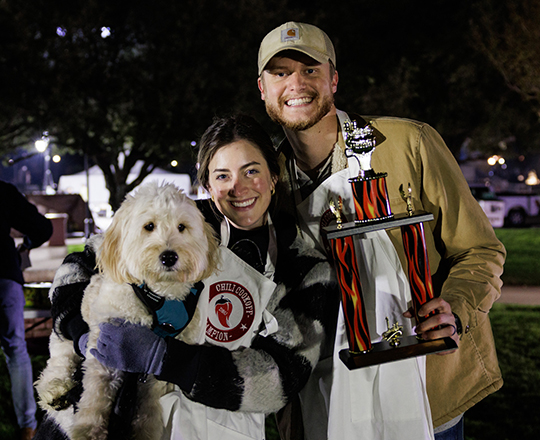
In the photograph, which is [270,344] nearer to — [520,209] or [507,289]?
[507,289]

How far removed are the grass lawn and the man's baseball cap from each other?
3791mm

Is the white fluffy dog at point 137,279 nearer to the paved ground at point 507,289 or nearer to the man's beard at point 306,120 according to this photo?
the man's beard at point 306,120

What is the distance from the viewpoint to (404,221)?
1953mm

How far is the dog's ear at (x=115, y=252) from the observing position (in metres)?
2.20

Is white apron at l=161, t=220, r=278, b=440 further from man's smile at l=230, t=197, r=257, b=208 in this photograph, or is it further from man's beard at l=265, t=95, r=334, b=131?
man's beard at l=265, t=95, r=334, b=131

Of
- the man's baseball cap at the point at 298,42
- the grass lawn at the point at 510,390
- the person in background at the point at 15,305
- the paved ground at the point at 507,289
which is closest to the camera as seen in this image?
the man's baseball cap at the point at 298,42

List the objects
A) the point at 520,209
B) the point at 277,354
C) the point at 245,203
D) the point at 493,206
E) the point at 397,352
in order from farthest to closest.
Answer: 1. the point at 520,209
2. the point at 493,206
3. the point at 245,203
4. the point at 277,354
5. the point at 397,352

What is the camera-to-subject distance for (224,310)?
2.23 meters

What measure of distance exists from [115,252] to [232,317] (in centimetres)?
58

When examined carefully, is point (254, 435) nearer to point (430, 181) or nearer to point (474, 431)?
→ point (430, 181)

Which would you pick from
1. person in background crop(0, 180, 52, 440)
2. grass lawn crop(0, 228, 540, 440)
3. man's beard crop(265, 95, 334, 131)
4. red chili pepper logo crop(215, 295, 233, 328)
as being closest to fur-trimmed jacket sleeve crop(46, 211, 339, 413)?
red chili pepper logo crop(215, 295, 233, 328)

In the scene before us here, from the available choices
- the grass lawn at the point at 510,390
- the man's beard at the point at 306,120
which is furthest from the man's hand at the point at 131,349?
the grass lawn at the point at 510,390

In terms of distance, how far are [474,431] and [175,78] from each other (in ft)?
53.5

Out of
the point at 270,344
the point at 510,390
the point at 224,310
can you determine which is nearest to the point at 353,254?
the point at 270,344
